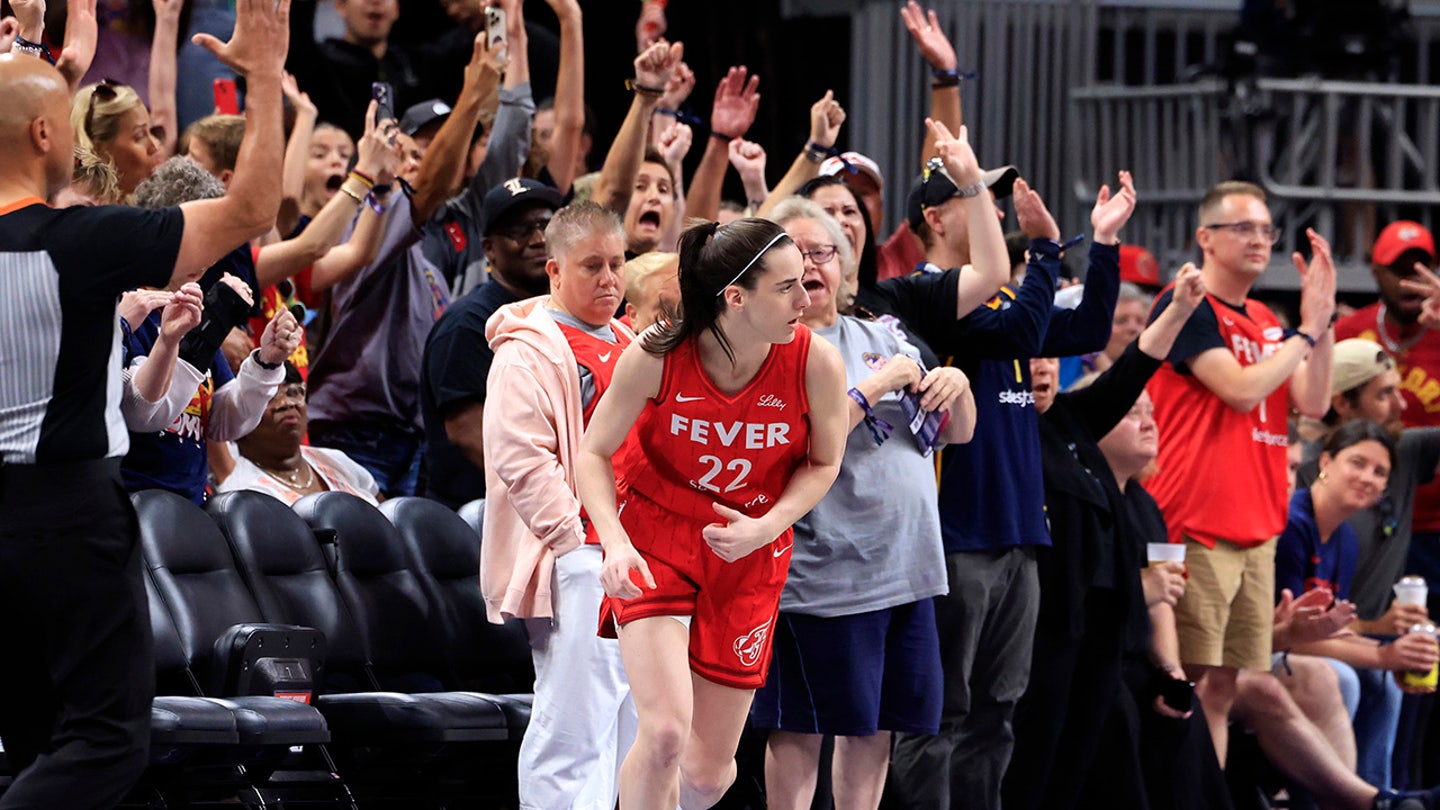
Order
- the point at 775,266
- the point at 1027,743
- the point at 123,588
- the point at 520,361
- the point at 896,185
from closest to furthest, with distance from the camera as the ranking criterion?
the point at 123,588, the point at 775,266, the point at 520,361, the point at 1027,743, the point at 896,185

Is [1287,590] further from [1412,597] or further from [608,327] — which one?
[608,327]

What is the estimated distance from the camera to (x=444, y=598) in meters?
5.63

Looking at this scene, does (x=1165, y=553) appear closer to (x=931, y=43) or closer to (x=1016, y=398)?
(x=1016, y=398)

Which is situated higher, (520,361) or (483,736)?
(520,361)

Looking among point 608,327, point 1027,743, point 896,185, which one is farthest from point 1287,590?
point 896,185

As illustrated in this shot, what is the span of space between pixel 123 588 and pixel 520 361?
4.79 ft

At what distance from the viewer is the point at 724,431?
171 inches

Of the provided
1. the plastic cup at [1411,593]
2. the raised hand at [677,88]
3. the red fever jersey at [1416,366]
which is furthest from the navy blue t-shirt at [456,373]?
the red fever jersey at [1416,366]

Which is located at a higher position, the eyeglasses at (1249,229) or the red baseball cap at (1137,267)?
the eyeglasses at (1249,229)

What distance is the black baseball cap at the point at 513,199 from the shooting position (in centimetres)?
590

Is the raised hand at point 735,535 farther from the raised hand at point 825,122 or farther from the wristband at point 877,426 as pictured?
the raised hand at point 825,122

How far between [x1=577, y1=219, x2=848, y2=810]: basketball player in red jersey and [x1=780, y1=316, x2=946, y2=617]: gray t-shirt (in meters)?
0.50

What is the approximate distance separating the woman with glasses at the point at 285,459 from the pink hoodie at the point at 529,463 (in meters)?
0.96

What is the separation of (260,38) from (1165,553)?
11.9ft
